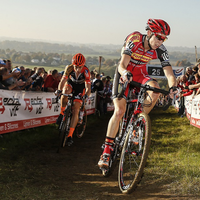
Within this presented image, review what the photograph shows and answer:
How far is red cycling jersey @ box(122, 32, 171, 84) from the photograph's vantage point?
484 cm

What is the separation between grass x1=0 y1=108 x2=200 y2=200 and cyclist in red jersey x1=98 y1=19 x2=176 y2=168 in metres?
1.28

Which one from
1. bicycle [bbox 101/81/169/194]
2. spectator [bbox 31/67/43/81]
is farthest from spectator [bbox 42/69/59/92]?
bicycle [bbox 101/81/169/194]

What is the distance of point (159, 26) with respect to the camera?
14.9 feet

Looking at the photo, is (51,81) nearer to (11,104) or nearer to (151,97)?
(11,104)

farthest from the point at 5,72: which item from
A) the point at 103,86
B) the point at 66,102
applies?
Answer: the point at 103,86

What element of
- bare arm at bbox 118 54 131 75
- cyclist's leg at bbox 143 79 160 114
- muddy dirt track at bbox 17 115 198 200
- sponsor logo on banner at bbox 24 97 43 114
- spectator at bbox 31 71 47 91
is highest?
bare arm at bbox 118 54 131 75

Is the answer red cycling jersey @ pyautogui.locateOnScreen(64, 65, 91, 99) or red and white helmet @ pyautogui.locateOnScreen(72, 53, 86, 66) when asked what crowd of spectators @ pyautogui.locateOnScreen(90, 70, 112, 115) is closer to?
red cycling jersey @ pyautogui.locateOnScreen(64, 65, 91, 99)

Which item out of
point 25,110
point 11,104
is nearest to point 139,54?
point 11,104

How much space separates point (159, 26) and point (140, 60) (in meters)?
0.80

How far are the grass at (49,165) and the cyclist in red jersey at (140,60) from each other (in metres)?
1.28

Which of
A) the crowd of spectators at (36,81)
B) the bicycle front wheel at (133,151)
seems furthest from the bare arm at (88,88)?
the bicycle front wheel at (133,151)

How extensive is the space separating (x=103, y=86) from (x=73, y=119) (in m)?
9.91

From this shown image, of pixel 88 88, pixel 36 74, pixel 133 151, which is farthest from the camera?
pixel 36 74

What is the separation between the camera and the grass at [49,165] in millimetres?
4879
